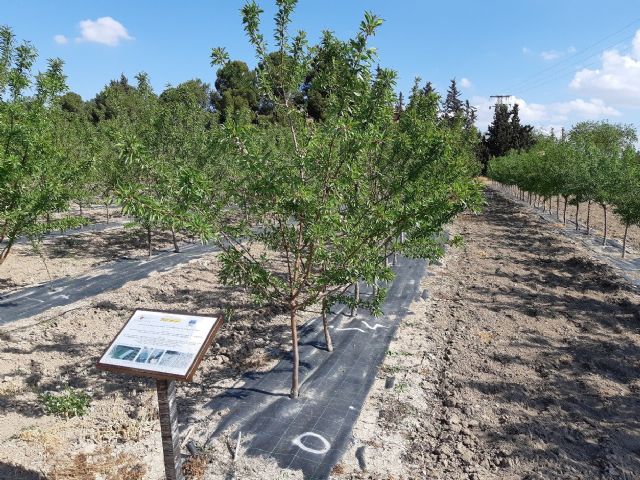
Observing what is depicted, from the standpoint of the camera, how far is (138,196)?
16.2 ft

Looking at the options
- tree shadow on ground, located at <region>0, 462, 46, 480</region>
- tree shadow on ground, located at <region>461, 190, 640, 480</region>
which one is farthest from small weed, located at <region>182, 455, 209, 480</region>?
tree shadow on ground, located at <region>461, 190, 640, 480</region>

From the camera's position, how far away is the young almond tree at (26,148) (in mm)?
7477

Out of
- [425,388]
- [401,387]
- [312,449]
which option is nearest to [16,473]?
[312,449]

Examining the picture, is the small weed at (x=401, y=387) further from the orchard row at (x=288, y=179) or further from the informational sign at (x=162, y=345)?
the informational sign at (x=162, y=345)

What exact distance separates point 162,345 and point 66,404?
3.45 metres

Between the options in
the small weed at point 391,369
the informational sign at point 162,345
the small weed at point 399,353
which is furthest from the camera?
the small weed at point 399,353

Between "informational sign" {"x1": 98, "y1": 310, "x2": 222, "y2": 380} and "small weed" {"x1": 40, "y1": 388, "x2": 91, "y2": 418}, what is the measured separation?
9.80 ft

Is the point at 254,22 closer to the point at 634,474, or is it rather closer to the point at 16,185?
the point at 16,185

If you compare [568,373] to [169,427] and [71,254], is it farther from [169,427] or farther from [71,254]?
[71,254]

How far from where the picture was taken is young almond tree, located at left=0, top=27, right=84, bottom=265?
7477mm

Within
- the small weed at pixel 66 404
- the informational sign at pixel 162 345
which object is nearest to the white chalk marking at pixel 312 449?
the informational sign at pixel 162 345

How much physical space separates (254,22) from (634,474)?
763 cm

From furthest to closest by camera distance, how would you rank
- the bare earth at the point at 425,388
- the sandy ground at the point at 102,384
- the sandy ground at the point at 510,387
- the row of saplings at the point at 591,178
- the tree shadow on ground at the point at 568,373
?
the row of saplings at the point at 591,178, the tree shadow on ground at the point at 568,373, the sandy ground at the point at 510,387, the bare earth at the point at 425,388, the sandy ground at the point at 102,384

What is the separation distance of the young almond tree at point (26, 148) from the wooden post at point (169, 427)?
A: 15.2 feet
